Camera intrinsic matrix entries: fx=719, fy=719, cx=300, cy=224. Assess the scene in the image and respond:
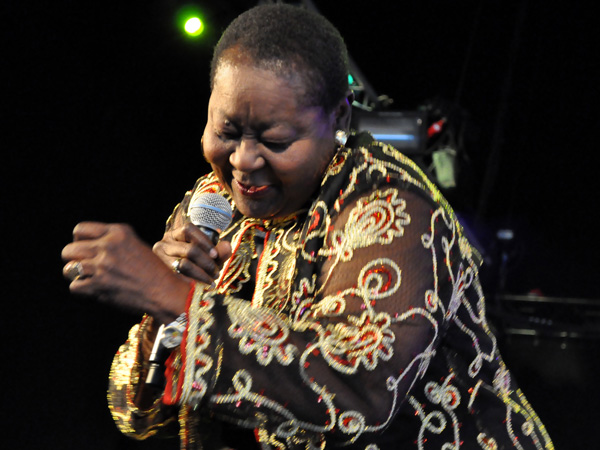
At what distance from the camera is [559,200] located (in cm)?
765

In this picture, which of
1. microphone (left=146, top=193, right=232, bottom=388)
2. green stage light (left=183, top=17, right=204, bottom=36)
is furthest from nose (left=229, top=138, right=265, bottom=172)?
green stage light (left=183, top=17, right=204, bottom=36)

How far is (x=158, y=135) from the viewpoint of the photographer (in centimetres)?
436

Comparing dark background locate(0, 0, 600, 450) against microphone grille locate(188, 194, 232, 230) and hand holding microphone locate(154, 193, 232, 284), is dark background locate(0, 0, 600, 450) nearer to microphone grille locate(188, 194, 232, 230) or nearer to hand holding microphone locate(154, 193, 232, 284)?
microphone grille locate(188, 194, 232, 230)

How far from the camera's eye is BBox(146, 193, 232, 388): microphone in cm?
132

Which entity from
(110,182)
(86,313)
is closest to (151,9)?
(110,182)

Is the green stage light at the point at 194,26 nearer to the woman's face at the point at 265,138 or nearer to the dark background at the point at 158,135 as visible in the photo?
the dark background at the point at 158,135

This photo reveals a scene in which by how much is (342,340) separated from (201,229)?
404 millimetres

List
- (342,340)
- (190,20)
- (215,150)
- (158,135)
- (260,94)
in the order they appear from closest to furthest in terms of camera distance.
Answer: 1. (342,340)
2. (260,94)
3. (215,150)
4. (190,20)
5. (158,135)

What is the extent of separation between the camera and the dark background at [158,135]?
345 centimetres

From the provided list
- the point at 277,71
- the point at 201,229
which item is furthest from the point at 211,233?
the point at 277,71

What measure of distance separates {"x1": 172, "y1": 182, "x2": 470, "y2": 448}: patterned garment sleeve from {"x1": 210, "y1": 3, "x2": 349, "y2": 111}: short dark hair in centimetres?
31

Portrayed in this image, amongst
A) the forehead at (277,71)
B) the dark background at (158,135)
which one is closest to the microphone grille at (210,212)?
the forehead at (277,71)

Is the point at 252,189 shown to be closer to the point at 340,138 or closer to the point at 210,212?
the point at 210,212

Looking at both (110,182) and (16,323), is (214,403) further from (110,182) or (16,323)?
(110,182)
